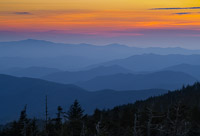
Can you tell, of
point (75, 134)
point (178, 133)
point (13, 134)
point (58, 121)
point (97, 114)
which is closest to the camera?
point (178, 133)

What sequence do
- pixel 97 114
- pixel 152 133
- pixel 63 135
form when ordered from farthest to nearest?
pixel 97 114
pixel 152 133
pixel 63 135

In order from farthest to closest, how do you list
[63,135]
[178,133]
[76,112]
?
1. [76,112]
2. [63,135]
3. [178,133]

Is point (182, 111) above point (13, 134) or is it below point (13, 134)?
above

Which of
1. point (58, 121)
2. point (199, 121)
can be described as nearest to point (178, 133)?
point (199, 121)

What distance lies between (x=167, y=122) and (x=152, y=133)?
2.75m

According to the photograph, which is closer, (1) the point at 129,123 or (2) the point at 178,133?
(2) the point at 178,133

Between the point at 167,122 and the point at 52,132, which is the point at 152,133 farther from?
the point at 52,132

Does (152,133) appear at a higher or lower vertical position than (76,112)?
lower

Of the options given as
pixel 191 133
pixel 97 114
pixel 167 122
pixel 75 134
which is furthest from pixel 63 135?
pixel 97 114

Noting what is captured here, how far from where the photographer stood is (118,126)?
37.3m

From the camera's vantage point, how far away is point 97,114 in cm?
5094

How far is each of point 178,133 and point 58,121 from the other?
22.9 m

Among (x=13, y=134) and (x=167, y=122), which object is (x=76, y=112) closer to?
(x=13, y=134)

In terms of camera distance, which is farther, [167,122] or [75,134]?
[75,134]
